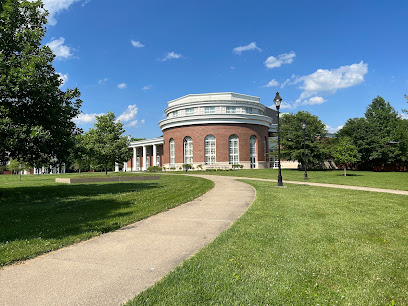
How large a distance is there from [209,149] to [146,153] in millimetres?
29547

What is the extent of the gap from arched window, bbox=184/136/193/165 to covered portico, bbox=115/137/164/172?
42.0 feet

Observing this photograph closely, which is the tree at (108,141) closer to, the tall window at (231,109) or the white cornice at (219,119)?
the white cornice at (219,119)

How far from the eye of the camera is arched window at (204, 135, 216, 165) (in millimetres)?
51125

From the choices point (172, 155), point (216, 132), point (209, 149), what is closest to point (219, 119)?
point (216, 132)

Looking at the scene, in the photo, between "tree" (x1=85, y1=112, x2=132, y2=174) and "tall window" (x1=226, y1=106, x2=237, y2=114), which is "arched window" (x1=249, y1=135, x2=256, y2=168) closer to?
"tall window" (x1=226, y1=106, x2=237, y2=114)

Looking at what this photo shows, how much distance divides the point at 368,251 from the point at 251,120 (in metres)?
48.8

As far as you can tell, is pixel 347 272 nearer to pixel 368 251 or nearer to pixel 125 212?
pixel 368 251

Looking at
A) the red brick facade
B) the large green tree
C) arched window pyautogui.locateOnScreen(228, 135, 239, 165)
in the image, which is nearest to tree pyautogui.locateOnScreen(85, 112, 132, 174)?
the red brick facade

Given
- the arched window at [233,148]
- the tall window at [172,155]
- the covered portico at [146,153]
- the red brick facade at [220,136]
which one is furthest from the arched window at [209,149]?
the covered portico at [146,153]

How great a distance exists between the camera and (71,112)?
51.7 ft

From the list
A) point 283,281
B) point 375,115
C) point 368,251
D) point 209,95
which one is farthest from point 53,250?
point 375,115

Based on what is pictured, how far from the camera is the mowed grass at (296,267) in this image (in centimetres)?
316

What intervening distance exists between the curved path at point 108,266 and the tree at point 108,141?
27.2m

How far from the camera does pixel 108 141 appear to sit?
3266 centimetres
